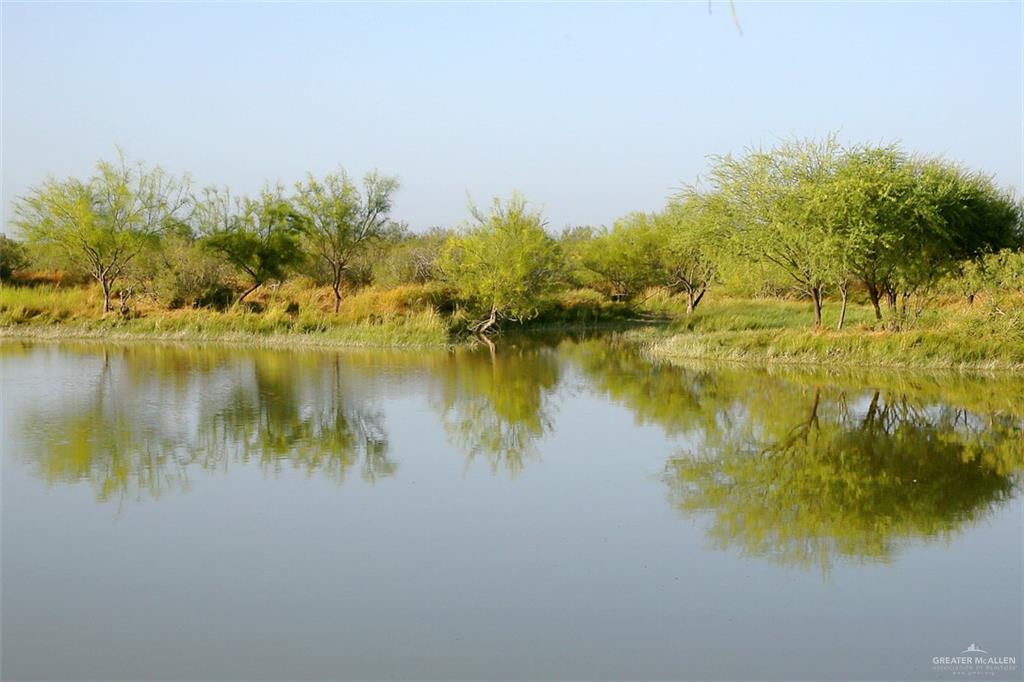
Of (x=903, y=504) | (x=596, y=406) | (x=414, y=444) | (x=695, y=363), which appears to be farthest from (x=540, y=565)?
(x=695, y=363)

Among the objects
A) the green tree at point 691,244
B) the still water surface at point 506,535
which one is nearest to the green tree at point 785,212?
the green tree at point 691,244

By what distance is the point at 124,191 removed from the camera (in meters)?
34.2

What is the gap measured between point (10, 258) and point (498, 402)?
99.0ft

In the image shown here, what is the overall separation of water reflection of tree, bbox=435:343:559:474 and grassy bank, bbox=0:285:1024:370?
4.12 meters

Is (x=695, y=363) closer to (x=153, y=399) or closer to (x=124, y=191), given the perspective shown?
(x=153, y=399)

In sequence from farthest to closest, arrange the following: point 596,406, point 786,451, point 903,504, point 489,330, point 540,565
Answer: point 489,330, point 596,406, point 786,451, point 903,504, point 540,565

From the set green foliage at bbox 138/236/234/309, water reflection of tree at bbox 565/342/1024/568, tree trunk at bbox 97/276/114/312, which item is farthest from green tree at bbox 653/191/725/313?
tree trunk at bbox 97/276/114/312

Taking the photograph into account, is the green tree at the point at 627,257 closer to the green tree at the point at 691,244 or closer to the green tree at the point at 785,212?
the green tree at the point at 691,244

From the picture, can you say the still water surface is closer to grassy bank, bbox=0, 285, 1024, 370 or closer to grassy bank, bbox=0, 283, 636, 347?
grassy bank, bbox=0, 285, 1024, 370

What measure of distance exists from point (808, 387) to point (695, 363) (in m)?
5.19

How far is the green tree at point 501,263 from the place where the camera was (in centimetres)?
3189

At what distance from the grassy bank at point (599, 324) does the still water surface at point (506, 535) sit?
4.72 metres

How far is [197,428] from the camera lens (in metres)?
15.5

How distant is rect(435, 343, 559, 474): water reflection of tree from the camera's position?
14.6 metres
